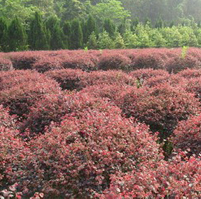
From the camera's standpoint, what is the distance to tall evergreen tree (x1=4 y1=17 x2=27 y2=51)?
686 inches

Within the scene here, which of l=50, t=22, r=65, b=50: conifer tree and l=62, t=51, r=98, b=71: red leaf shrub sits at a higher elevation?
l=62, t=51, r=98, b=71: red leaf shrub

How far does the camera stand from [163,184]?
2490 millimetres

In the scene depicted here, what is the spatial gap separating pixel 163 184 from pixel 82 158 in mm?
944

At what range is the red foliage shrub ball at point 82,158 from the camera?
9.73 feet

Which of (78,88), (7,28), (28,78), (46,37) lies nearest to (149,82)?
(78,88)

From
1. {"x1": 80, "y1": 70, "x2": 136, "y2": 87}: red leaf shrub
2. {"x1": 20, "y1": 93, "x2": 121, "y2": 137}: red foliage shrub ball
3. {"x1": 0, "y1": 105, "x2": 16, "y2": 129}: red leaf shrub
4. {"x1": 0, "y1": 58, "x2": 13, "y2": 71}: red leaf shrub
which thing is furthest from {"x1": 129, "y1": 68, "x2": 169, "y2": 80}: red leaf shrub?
{"x1": 0, "y1": 58, "x2": 13, "y2": 71}: red leaf shrub

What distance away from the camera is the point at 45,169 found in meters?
3.17

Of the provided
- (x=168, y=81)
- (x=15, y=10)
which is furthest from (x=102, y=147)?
(x=15, y=10)

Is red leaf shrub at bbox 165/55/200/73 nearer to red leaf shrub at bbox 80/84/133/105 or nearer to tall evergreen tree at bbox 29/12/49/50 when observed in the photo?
red leaf shrub at bbox 80/84/133/105

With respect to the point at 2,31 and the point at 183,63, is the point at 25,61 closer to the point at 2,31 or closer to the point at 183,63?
the point at 183,63

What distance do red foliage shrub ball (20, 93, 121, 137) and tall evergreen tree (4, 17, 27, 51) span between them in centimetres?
1387

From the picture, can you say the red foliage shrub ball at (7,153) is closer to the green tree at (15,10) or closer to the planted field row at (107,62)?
the planted field row at (107,62)

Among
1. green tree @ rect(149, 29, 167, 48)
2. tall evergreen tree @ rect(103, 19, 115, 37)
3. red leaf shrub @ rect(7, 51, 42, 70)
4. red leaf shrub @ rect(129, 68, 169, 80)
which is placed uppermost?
red leaf shrub @ rect(129, 68, 169, 80)

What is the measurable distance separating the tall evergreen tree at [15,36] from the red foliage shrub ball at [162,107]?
13944 mm
